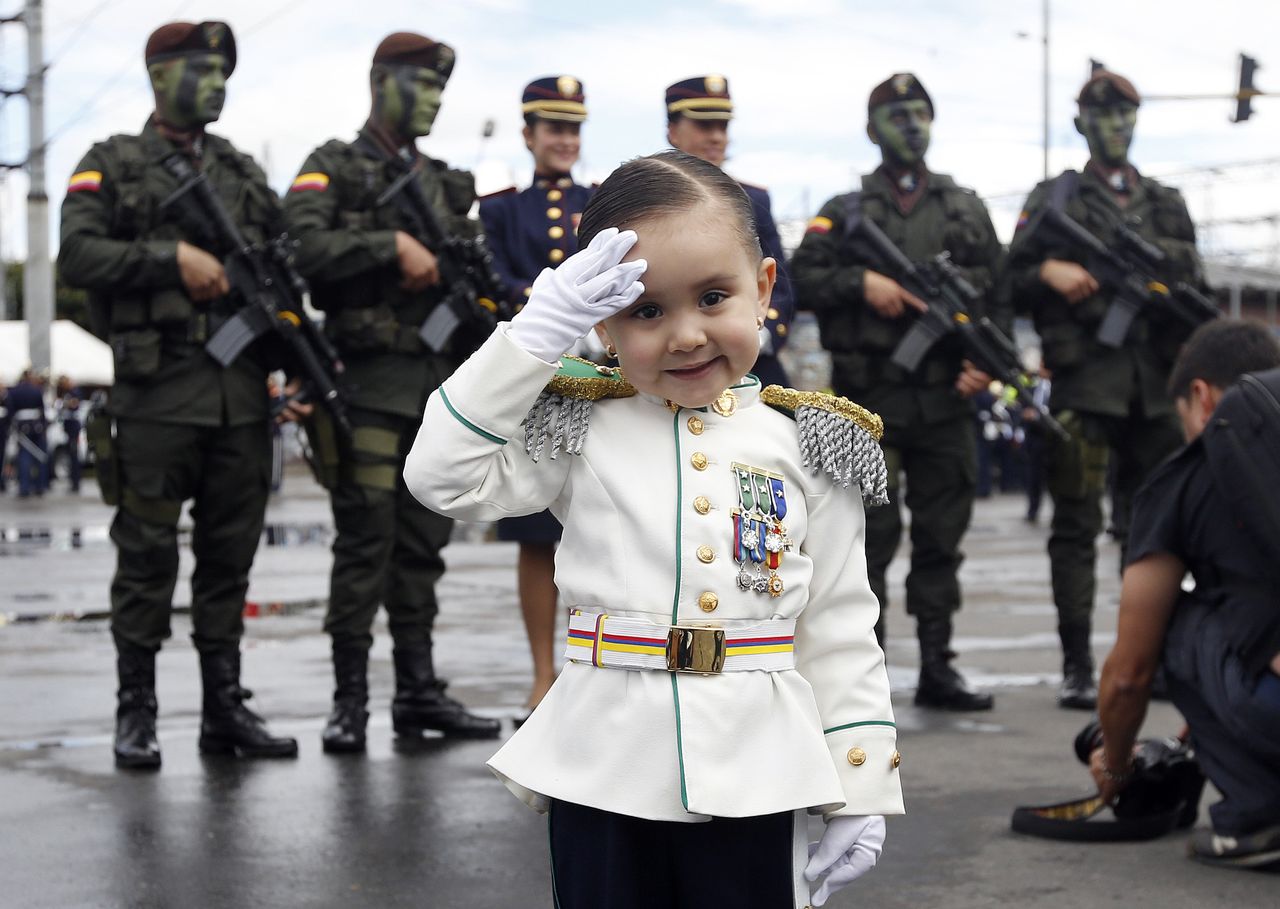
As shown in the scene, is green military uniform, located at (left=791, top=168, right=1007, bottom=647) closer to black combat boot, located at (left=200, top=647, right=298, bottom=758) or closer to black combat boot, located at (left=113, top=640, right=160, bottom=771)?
black combat boot, located at (left=200, top=647, right=298, bottom=758)

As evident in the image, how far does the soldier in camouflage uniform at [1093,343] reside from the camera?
675cm

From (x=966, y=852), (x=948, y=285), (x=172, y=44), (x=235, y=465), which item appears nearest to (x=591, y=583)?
(x=966, y=852)

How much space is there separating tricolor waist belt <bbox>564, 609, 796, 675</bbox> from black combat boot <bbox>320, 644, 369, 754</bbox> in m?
3.18

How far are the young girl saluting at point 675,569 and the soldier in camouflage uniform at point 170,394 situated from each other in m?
3.03

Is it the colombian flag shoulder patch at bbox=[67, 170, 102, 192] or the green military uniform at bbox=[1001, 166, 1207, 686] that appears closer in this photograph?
the colombian flag shoulder patch at bbox=[67, 170, 102, 192]

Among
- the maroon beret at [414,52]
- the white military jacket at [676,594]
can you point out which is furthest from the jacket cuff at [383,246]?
the white military jacket at [676,594]

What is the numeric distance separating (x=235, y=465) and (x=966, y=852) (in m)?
2.61

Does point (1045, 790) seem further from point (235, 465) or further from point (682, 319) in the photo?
point (682, 319)

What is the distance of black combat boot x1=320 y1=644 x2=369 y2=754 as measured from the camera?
5.54 m

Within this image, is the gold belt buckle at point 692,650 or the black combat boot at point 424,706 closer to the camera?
the gold belt buckle at point 692,650

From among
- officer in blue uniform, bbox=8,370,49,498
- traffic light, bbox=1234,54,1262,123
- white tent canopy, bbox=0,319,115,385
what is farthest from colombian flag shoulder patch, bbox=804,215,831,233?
white tent canopy, bbox=0,319,115,385

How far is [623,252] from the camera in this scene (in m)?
2.39

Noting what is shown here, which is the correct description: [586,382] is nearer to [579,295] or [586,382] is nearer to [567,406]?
[567,406]

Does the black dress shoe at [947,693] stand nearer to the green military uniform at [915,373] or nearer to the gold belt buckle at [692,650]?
the green military uniform at [915,373]
